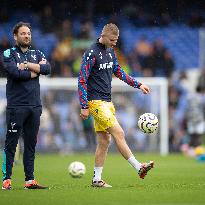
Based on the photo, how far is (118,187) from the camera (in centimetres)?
954

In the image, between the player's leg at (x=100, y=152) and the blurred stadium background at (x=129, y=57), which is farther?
the blurred stadium background at (x=129, y=57)

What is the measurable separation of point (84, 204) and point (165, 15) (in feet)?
50.3

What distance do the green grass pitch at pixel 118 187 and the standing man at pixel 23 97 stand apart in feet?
1.39

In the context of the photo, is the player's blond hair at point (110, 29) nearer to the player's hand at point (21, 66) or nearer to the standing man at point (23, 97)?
the standing man at point (23, 97)

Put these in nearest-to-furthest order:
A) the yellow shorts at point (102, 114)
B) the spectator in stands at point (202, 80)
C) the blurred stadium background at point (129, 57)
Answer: the yellow shorts at point (102, 114) → the blurred stadium background at point (129, 57) → the spectator in stands at point (202, 80)

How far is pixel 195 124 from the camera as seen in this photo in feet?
64.4

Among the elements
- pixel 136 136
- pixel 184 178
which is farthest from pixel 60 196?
pixel 136 136

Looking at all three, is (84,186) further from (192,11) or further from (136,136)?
(192,11)

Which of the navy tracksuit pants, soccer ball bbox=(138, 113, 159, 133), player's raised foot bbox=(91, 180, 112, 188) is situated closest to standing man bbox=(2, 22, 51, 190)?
the navy tracksuit pants

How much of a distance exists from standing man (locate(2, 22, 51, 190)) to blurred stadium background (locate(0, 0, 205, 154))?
982 centimetres

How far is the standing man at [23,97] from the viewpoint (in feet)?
29.8

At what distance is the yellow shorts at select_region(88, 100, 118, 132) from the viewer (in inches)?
380

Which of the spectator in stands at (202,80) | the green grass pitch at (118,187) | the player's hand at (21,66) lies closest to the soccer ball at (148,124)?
the green grass pitch at (118,187)

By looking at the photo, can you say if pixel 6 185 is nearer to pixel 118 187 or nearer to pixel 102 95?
pixel 118 187
